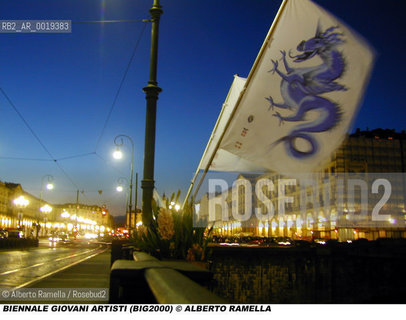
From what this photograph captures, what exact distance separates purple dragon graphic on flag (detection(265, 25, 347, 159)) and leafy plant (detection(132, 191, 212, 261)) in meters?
1.87

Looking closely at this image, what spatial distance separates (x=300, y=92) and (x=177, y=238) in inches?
117

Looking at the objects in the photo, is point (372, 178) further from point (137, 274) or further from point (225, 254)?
point (137, 274)

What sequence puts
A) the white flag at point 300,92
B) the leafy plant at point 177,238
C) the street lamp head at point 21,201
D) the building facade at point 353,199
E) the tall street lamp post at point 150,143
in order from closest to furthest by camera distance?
the leafy plant at point 177,238, the white flag at point 300,92, the tall street lamp post at point 150,143, the street lamp head at point 21,201, the building facade at point 353,199

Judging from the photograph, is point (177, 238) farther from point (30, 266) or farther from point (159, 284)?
point (30, 266)

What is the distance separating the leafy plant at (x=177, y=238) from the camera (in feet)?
21.0

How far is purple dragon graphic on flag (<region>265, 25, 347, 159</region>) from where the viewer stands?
6574mm

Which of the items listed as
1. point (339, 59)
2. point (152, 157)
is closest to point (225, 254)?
point (152, 157)

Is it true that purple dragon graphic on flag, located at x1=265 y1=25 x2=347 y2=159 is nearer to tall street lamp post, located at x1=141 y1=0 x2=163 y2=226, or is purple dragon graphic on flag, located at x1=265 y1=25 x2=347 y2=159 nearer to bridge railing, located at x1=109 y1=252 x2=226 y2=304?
tall street lamp post, located at x1=141 y1=0 x2=163 y2=226

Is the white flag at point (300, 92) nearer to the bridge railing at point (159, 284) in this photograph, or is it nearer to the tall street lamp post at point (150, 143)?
the tall street lamp post at point (150, 143)

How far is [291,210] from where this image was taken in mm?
78625

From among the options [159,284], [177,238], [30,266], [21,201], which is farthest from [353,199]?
[159,284]

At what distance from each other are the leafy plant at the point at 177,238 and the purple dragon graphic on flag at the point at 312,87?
6.13 ft

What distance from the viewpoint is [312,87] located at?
669cm

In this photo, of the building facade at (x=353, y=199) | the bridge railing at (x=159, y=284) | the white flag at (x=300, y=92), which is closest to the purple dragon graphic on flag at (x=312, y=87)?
the white flag at (x=300, y=92)
